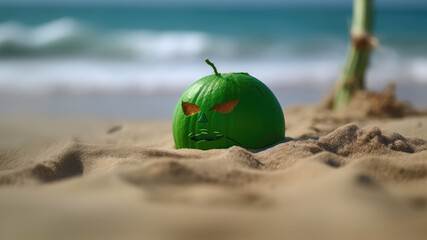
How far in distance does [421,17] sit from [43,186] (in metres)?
22.2

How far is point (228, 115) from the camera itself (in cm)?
252

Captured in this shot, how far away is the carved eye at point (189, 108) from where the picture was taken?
8.63 ft

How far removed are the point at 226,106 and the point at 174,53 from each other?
9.67 meters

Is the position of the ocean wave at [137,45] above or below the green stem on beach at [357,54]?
above

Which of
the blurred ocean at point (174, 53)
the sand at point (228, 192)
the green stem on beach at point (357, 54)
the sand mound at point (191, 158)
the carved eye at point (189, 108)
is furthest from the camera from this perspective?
the blurred ocean at point (174, 53)

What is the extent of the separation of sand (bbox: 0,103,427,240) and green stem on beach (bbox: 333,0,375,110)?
204 centimetres

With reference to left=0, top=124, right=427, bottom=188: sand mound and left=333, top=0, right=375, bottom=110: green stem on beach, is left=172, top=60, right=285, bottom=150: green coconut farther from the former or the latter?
left=333, top=0, right=375, bottom=110: green stem on beach

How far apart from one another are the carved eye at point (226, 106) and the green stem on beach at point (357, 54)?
98.0 inches

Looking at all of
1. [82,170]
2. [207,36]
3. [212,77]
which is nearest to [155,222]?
[82,170]

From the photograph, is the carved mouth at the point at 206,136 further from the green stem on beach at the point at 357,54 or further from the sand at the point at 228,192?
the green stem on beach at the point at 357,54

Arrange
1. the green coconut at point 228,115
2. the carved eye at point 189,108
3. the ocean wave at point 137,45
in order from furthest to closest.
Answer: the ocean wave at point 137,45 < the carved eye at point 189,108 < the green coconut at point 228,115

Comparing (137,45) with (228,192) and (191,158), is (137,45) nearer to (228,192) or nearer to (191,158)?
(191,158)

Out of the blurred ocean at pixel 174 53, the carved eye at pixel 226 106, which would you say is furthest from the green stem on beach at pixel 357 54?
the carved eye at pixel 226 106

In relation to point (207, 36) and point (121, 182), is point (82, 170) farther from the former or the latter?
point (207, 36)
